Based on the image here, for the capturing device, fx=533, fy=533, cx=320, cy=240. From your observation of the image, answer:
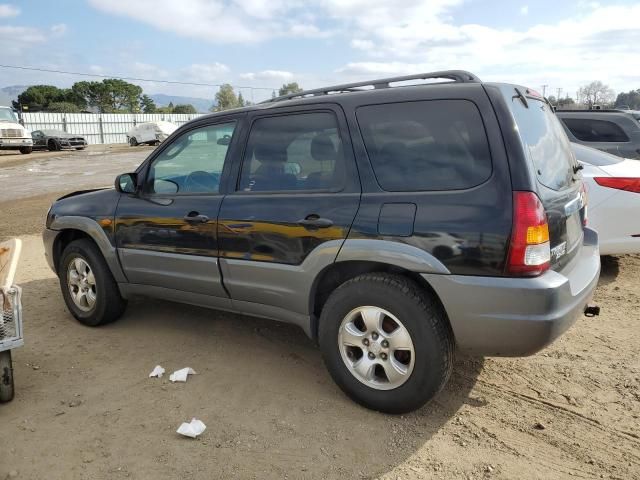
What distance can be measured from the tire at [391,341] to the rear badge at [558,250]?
2.17ft

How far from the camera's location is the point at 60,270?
4.84 meters

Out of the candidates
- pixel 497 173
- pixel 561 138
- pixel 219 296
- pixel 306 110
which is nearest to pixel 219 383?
pixel 219 296

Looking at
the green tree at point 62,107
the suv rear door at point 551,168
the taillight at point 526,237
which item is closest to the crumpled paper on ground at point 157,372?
the taillight at point 526,237

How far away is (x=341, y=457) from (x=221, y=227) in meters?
1.71

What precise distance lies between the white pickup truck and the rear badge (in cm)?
3068

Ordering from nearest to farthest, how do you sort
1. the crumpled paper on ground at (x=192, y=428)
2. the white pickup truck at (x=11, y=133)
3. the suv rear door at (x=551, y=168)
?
1. the suv rear door at (x=551, y=168)
2. the crumpled paper on ground at (x=192, y=428)
3. the white pickup truck at (x=11, y=133)

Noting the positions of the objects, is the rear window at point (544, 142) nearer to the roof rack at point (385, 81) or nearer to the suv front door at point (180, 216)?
the roof rack at point (385, 81)

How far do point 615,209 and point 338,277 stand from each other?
128 inches

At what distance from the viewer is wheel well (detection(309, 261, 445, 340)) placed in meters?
3.00

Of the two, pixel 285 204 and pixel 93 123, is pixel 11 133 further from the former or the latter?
pixel 285 204

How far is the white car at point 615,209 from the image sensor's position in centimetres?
504

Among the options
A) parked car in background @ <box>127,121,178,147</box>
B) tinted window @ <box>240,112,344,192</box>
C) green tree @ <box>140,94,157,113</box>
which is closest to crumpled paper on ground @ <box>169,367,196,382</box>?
tinted window @ <box>240,112,344,192</box>

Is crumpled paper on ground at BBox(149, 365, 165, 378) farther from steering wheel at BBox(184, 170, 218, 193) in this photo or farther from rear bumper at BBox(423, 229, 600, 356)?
rear bumper at BBox(423, 229, 600, 356)

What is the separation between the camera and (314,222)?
320 cm
